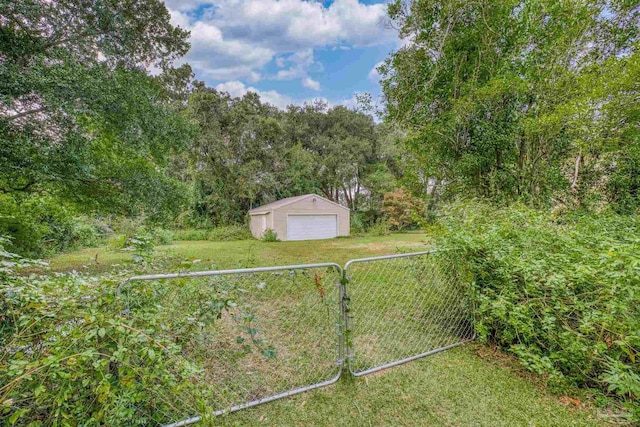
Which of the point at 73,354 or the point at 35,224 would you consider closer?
the point at 73,354

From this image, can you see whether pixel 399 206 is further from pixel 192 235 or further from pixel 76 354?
pixel 76 354

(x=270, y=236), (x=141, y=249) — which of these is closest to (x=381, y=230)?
(x=270, y=236)

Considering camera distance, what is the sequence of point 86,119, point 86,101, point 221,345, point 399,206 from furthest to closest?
point 399,206 < point 86,119 < point 86,101 < point 221,345

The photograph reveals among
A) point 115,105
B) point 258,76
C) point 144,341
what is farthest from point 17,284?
point 258,76

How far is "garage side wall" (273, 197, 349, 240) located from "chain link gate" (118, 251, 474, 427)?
32.9ft

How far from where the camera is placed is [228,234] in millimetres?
15008

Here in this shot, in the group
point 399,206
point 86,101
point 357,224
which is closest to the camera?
point 86,101

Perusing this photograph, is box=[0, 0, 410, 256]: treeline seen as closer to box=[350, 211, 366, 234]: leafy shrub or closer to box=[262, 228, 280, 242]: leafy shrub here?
box=[262, 228, 280, 242]: leafy shrub

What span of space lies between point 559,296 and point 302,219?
12.7 m

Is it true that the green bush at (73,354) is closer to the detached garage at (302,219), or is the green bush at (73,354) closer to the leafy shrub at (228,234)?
the detached garage at (302,219)

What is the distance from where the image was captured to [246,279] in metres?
2.09

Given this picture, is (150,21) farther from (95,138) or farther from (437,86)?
(437,86)

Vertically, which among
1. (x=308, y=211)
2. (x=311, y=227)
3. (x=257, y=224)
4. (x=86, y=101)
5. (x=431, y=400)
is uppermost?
(x=86, y=101)

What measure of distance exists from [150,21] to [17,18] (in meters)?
2.32
